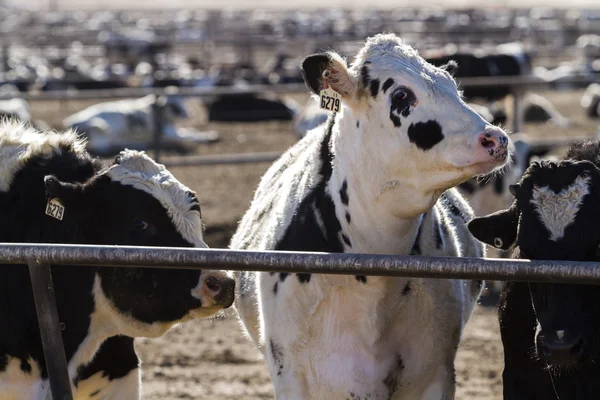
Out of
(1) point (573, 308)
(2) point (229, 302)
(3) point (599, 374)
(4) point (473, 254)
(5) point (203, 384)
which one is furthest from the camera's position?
(5) point (203, 384)

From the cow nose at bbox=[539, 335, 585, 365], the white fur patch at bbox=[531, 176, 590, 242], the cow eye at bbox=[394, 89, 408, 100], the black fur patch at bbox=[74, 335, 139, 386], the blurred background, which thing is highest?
the blurred background

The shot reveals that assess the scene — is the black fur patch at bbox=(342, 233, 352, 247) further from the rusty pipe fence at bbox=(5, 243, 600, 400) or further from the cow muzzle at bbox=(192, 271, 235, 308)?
the rusty pipe fence at bbox=(5, 243, 600, 400)

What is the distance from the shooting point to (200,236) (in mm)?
4465

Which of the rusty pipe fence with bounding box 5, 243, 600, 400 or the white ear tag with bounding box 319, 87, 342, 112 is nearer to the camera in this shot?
the rusty pipe fence with bounding box 5, 243, 600, 400

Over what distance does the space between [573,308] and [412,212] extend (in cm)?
75

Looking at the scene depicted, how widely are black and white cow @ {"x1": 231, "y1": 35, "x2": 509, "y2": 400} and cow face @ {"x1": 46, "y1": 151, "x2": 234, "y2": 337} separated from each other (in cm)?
35

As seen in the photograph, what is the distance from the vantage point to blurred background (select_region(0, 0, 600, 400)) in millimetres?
7129

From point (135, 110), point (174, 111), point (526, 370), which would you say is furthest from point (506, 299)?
point (174, 111)

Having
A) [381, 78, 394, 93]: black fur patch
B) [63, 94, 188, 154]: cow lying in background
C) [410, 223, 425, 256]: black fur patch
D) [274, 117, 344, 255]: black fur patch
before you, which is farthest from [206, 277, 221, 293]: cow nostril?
[63, 94, 188, 154]: cow lying in background

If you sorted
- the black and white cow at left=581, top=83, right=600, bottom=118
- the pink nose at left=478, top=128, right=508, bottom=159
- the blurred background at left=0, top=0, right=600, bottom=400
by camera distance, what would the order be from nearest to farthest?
the pink nose at left=478, top=128, right=508, bottom=159 < the blurred background at left=0, top=0, right=600, bottom=400 < the black and white cow at left=581, top=83, right=600, bottom=118

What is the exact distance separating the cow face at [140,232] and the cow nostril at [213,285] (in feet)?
0.05

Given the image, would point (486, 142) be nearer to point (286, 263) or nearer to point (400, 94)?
point (400, 94)

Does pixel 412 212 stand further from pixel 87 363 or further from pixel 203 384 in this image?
pixel 203 384

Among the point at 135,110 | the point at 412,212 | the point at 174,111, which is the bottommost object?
the point at 412,212
